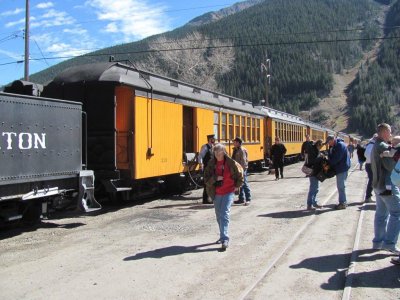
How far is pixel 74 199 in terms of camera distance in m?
9.44

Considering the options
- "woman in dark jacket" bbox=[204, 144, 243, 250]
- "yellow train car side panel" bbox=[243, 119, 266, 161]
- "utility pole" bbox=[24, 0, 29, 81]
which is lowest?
"woman in dark jacket" bbox=[204, 144, 243, 250]

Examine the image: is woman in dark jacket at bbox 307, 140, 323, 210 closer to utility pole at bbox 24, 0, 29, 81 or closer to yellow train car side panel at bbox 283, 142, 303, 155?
utility pole at bbox 24, 0, 29, 81

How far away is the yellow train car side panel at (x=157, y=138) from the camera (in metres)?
10.8

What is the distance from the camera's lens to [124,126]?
35.0 feet

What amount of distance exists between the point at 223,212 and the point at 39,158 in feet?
11.1

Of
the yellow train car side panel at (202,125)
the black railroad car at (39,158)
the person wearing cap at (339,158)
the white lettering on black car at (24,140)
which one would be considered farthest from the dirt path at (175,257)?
the yellow train car side panel at (202,125)

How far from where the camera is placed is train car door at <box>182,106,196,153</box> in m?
14.6

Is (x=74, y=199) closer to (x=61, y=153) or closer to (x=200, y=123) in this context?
(x=61, y=153)

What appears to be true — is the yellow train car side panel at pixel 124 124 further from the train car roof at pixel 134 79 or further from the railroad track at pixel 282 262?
the railroad track at pixel 282 262

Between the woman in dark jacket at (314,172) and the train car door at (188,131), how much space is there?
169 inches

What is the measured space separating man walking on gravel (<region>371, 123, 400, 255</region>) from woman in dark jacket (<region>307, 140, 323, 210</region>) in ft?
12.8

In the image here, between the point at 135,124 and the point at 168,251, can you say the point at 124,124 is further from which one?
the point at 168,251

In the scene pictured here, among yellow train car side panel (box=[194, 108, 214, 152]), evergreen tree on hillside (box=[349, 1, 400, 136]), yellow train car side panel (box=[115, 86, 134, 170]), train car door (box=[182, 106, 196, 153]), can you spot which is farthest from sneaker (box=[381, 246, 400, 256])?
evergreen tree on hillside (box=[349, 1, 400, 136])

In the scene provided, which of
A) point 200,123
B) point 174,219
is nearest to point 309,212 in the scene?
point 174,219
